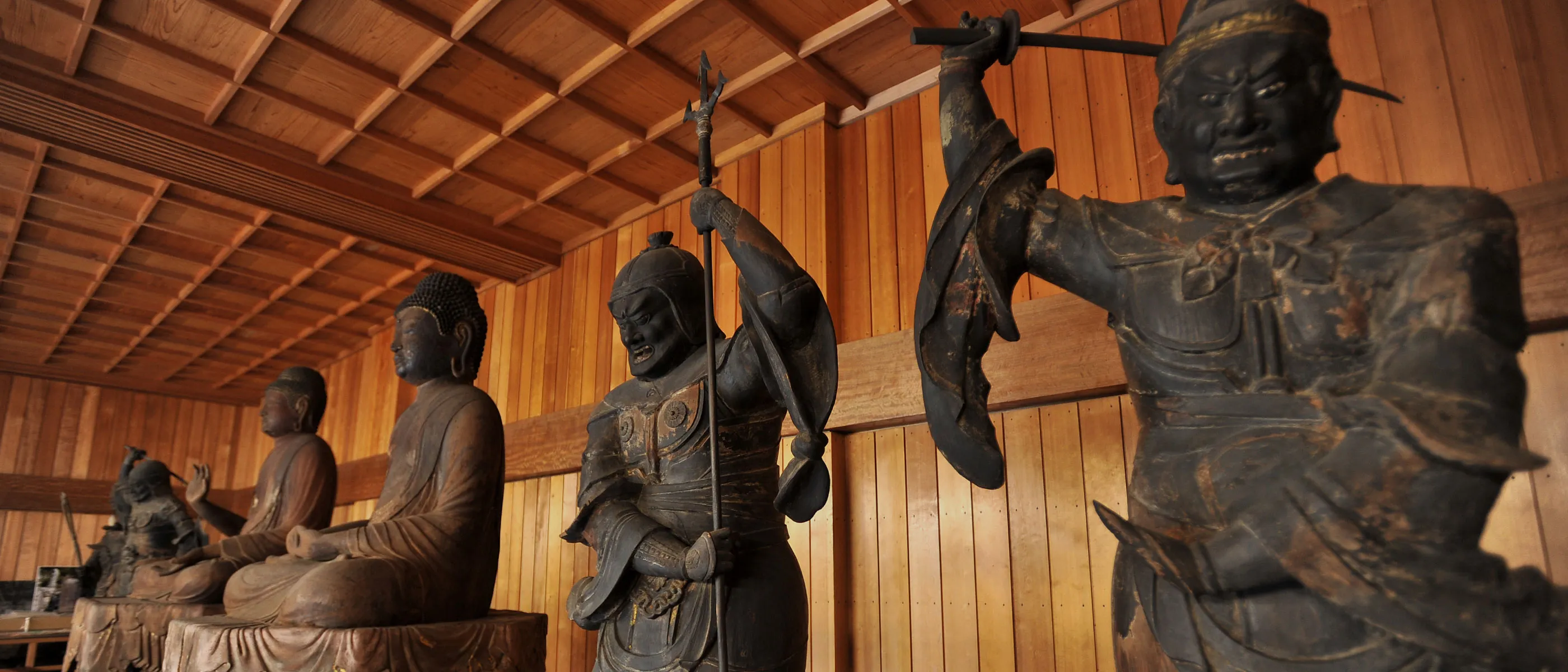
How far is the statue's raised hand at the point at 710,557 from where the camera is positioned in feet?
6.22

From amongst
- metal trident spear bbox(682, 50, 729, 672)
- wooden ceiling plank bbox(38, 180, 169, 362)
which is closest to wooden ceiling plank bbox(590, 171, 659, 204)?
wooden ceiling plank bbox(38, 180, 169, 362)

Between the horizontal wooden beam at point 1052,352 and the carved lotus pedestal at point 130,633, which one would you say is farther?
the carved lotus pedestal at point 130,633

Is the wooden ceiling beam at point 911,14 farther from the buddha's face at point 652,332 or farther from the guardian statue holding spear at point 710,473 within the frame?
the buddha's face at point 652,332

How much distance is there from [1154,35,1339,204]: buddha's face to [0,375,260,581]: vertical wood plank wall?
39.2ft

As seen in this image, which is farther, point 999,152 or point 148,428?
point 148,428

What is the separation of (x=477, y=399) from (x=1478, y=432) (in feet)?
9.93

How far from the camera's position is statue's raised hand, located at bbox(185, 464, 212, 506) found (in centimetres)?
476

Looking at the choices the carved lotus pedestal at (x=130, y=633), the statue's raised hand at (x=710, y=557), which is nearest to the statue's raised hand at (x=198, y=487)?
the carved lotus pedestal at (x=130, y=633)

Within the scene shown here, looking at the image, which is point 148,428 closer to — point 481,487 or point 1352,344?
point 481,487

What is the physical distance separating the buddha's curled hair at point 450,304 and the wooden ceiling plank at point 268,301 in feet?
11.6

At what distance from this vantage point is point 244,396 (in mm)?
11320

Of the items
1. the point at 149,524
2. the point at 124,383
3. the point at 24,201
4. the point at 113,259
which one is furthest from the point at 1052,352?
the point at 124,383

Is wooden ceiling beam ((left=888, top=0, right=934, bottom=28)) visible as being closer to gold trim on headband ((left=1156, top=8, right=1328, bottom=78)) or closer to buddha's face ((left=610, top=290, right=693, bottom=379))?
buddha's face ((left=610, top=290, right=693, bottom=379))

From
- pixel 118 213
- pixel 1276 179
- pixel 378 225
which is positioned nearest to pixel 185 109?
pixel 378 225
